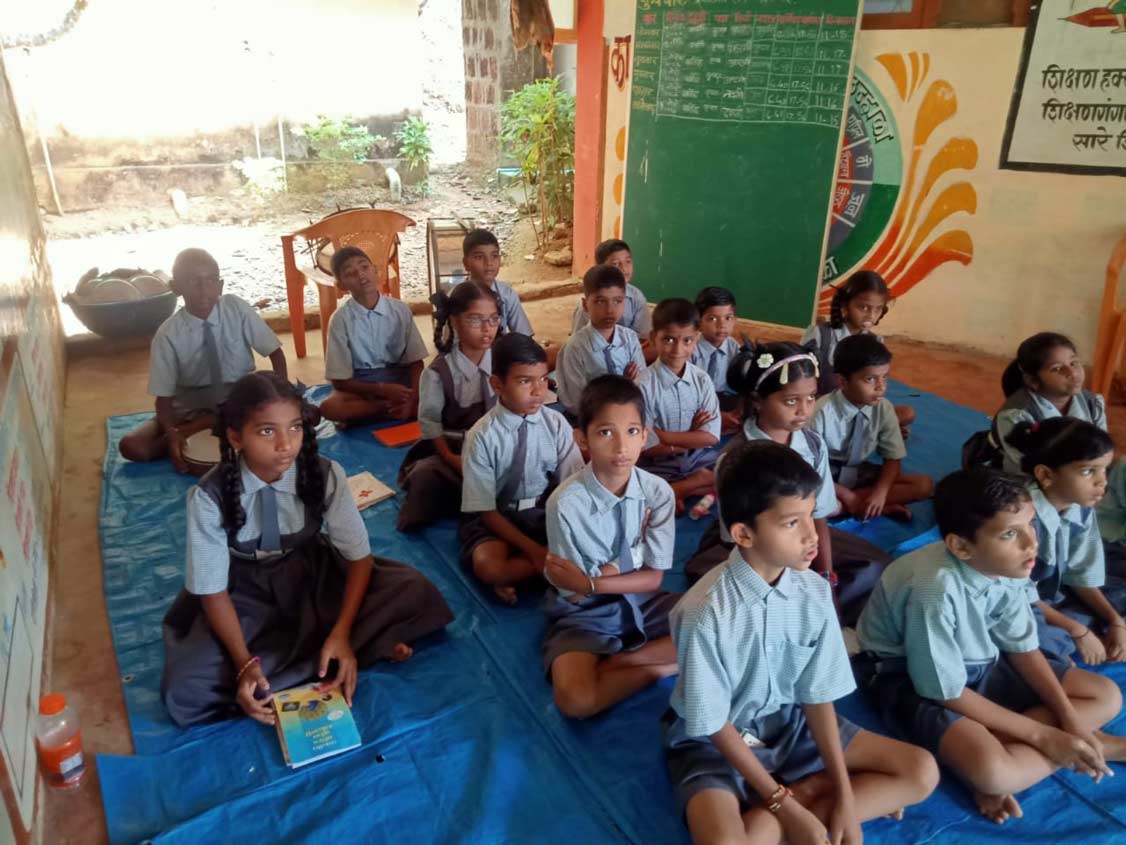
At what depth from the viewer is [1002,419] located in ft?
8.61

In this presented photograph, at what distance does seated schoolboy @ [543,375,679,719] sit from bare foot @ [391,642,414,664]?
365mm

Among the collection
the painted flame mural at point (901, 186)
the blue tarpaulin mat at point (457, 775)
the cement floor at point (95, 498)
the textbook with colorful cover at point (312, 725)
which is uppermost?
the painted flame mural at point (901, 186)

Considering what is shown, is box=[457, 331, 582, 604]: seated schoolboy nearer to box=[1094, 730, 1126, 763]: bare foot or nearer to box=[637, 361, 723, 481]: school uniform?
box=[637, 361, 723, 481]: school uniform

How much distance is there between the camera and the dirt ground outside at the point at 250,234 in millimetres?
7109

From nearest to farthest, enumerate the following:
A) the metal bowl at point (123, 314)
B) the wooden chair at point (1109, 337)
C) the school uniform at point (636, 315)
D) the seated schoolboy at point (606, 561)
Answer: the seated schoolboy at point (606, 561)
the wooden chair at point (1109, 337)
the school uniform at point (636, 315)
the metal bowl at point (123, 314)

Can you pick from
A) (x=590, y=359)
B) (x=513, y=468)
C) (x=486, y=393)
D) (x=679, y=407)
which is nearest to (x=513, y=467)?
(x=513, y=468)

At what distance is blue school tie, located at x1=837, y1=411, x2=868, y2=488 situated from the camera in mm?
2842

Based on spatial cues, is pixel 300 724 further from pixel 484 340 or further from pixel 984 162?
pixel 984 162

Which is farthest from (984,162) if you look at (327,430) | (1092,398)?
(327,430)

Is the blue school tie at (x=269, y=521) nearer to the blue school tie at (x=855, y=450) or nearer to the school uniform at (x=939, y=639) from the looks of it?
the school uniform at (x=939, y=639)

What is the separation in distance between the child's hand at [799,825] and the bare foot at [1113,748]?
2.59ft

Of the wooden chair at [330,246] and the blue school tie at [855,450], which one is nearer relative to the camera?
the blue school tie at [855,450]

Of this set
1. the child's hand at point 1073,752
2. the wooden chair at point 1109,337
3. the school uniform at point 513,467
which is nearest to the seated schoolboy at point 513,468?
the school uniform at point 513,467

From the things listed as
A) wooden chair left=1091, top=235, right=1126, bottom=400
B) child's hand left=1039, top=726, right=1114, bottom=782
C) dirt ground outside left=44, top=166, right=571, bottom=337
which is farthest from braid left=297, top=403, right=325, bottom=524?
dirt ground outside left=44, top=166, right=571, bottom=337
